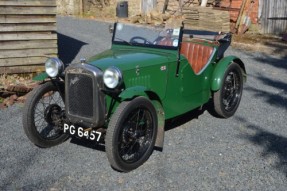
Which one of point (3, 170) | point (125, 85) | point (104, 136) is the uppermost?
point (125, 85)

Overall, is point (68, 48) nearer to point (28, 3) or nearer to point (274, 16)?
point (28, 3)

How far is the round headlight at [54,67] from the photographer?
4730 millimetres

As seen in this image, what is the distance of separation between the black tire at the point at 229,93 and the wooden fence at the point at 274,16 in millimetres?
8297

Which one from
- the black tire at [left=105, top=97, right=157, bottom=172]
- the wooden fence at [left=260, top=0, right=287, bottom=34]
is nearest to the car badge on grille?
the black tire at [left=105, top=97, right=157, bottom=172]

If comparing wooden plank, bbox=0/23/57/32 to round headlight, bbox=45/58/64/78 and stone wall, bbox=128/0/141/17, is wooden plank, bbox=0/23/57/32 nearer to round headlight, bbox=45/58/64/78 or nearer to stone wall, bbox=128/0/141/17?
round headlight, bbox=45/58/64/78

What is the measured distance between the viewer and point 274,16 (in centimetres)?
1395

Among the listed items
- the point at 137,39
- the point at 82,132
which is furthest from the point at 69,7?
the point at 82,132

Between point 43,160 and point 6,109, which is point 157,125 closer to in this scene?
point 43,160

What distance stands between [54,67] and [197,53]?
7.15ft

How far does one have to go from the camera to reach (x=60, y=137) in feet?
16.9

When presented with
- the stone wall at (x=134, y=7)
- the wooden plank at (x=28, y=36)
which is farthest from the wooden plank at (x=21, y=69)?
the stone wall at (x=134, y=7)

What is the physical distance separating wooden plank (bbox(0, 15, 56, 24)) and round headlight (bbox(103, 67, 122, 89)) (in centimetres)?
470

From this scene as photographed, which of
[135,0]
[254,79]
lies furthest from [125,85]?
[135,0]

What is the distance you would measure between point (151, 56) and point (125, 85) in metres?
0.63
